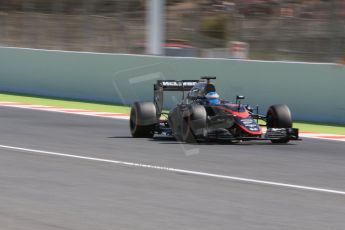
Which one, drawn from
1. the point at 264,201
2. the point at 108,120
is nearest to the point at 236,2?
the point at 108,120

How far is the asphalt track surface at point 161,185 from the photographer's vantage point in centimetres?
721

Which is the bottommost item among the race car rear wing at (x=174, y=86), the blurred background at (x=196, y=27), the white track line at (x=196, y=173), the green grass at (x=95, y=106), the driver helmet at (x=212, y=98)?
the green grass at (x=95, y=106)

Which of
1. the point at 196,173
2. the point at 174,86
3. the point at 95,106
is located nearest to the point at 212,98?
the point at 174,86

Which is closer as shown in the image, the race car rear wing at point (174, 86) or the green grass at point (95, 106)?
the race car rear wing at point (174, 86)

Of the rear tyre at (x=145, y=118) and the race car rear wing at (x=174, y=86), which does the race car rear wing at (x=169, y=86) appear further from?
the rear tyre at (x=145, y=118)

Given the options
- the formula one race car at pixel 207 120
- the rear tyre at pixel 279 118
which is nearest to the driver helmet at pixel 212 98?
the formula one race car at pixel 207 120

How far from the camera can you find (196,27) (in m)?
21.6

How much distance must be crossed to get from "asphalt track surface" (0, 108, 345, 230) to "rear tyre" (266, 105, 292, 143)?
0.32 meters

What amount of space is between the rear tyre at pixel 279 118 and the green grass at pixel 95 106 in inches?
100

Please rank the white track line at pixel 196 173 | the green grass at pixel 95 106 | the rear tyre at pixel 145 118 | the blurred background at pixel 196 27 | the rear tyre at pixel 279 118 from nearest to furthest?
the white track line at pixel 196 173 < the rear tyre at pixel 279 118 < the rear tyre at pixel 145 118 < the green grass at pixel 95 106 < the blurred background at pixel 196 27

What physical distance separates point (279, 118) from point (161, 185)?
4.68 m

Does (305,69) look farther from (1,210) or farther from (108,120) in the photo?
(1,210)

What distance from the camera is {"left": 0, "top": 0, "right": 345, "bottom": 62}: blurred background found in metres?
19.8

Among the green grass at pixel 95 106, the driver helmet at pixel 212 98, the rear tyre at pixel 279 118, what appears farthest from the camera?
the green grass at pixel 95 106
